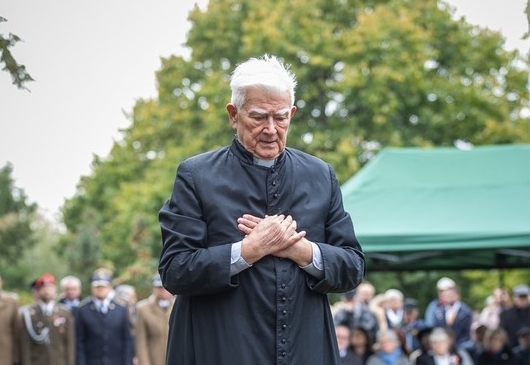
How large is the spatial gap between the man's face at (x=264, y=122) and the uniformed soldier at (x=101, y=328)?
12.2m

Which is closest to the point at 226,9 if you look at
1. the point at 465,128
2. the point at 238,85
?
the point at 465,128

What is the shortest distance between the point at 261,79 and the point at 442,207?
9.65 m

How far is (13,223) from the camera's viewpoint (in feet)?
192

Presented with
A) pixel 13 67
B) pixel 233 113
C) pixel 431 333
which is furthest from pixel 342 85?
pixel 233 113

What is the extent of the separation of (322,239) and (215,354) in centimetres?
59

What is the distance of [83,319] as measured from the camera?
16.8 m

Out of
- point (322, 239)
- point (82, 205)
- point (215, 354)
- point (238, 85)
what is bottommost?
point (215, 354)

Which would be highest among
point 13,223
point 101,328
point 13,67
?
point 13,223

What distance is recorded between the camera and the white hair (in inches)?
182

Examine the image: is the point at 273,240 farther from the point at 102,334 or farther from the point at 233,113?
the point at 102,334

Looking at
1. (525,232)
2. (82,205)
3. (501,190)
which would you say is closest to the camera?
(525,232)

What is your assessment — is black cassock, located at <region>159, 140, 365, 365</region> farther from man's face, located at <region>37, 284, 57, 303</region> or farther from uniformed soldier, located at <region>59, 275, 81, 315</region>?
uniformed soldier, located at <region>59, 275, 81, 315</region>

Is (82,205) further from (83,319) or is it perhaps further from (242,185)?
(242,185)

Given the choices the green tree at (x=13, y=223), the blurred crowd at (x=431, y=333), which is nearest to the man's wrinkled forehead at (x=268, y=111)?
the blurred crowd at (x=431, y=333)
